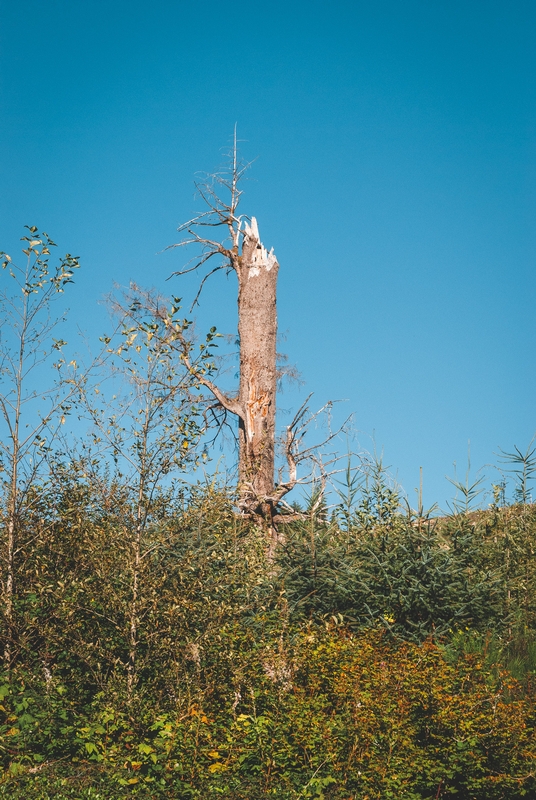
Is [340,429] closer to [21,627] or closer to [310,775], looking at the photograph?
[21,627]

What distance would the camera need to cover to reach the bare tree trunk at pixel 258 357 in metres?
13.6

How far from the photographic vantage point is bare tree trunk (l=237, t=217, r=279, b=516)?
44.6ft

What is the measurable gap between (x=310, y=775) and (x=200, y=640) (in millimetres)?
1580

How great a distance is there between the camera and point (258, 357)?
13836 mm

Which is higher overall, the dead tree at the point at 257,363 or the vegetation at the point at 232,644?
the dead tree at the point at 257,363

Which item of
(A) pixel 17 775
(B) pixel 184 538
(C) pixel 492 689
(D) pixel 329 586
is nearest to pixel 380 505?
(D) pixel 329 586

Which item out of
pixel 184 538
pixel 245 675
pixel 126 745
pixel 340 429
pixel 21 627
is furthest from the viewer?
pixel 340 429

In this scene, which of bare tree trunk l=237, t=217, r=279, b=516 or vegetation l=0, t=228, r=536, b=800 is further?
bare tree trunk l=237, t=217, r=279, b=516

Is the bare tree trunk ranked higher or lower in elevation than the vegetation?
higher

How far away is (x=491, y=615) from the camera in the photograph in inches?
354

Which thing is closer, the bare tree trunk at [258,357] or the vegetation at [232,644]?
the vegetation at [232,644]

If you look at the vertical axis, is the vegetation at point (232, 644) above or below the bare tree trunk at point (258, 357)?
below

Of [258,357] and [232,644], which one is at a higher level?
[258,357]

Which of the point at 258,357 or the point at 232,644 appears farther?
the point at 258,357
